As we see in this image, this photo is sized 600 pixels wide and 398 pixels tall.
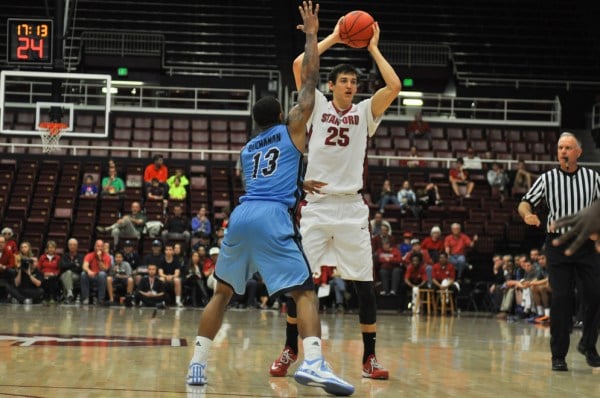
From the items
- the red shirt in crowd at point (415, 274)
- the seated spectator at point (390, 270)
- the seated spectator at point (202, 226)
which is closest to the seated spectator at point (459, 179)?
the seated spectator at point (390, 270)

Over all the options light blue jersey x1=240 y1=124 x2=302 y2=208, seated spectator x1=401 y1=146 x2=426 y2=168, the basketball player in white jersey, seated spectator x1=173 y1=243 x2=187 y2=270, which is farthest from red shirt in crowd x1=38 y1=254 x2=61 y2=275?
light blue jersey x1=240 y1=124 x2=302 y2=208

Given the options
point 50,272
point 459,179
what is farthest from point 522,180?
point 50,272

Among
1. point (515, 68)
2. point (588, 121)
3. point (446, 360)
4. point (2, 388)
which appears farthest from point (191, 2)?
point (2, 388)

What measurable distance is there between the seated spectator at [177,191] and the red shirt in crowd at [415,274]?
552cm

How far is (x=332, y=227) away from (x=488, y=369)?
5.70 feet

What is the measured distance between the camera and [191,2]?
30406 millimetres

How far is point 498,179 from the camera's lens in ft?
70.2

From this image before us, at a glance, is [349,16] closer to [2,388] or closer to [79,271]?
[2,388]

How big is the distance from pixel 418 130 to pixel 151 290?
10.4 m

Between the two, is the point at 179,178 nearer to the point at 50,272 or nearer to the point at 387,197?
the point at 50,272

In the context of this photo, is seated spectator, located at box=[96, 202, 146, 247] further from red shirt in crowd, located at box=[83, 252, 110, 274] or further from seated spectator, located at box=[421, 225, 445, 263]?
seated spectator, located at box=[421, 225, 445, 263]

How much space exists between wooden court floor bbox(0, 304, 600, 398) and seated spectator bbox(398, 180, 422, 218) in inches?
306

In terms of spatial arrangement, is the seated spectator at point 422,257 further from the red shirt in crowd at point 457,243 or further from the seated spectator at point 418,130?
the seated spectator at point 418,130

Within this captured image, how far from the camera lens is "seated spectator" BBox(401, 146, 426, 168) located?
22641 millimetres
